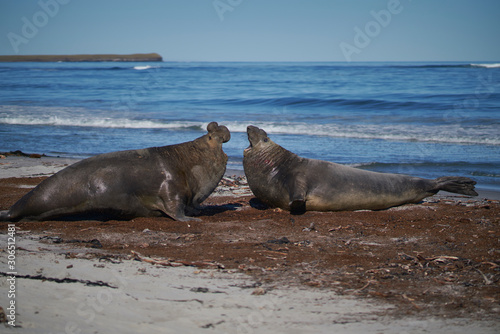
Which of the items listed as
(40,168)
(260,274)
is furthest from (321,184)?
(40,168)

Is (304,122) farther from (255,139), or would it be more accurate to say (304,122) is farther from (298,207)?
(298,207)

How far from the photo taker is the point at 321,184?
7797mm

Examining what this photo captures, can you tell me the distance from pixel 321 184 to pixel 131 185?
9.09 feet

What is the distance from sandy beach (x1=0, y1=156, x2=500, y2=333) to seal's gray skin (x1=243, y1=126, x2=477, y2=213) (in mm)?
291

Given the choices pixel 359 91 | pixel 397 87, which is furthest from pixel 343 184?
pixel 397 87

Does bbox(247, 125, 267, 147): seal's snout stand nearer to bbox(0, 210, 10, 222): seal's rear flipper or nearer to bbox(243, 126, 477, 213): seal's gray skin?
bbox(243, 126, 477, 213): seal's gray skin

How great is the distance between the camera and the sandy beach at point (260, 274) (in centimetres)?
360

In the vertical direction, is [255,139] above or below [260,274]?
above

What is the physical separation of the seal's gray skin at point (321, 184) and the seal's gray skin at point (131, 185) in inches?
34.5

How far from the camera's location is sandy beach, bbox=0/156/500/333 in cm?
360

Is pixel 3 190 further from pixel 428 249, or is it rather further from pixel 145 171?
pixel 428 249

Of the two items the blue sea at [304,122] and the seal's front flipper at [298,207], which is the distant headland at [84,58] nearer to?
the blue sea at [304,122]

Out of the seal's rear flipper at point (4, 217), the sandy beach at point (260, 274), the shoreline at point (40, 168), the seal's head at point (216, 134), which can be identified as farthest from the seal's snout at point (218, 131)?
the shoreline at point (40, 168)

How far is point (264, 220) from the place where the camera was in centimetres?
700
